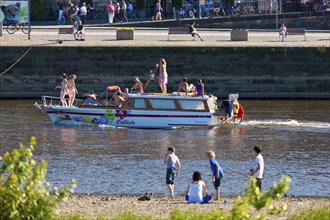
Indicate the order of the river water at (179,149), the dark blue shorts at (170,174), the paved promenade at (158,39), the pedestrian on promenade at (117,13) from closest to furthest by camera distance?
the dark blue shorts at (170,174)
the river water at (179,149)
the paved promenade at (158,39)
the pedestrian on promenade at (117,13)

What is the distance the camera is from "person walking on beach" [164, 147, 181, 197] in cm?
3203

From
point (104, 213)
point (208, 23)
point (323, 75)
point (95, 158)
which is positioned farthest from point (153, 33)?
point (104, 213)

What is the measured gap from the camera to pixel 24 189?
21.7 m

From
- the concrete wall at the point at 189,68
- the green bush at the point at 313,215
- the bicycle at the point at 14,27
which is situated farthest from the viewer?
the bicycle at the point at 14,27

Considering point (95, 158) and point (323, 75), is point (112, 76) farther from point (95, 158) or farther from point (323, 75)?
point (95, 158)

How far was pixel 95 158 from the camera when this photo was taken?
41000mm

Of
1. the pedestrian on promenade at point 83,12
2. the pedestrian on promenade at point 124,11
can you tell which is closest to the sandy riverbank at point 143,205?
the pedestrian on promenade at point 83,12

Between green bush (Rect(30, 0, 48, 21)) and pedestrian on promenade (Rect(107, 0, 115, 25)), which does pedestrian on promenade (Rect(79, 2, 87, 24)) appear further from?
green bush (Rect(30, 0, 48, 21))

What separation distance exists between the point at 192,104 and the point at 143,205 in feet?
57.7

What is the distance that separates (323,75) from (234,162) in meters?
22.5

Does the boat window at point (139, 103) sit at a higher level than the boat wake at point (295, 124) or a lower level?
higher

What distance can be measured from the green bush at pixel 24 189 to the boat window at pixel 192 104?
26694mm

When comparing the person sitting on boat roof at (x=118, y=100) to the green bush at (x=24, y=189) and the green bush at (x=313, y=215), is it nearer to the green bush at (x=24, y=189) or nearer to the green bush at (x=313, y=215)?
the green bush at (x=313, y=215)

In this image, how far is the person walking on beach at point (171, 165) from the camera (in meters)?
32.0
